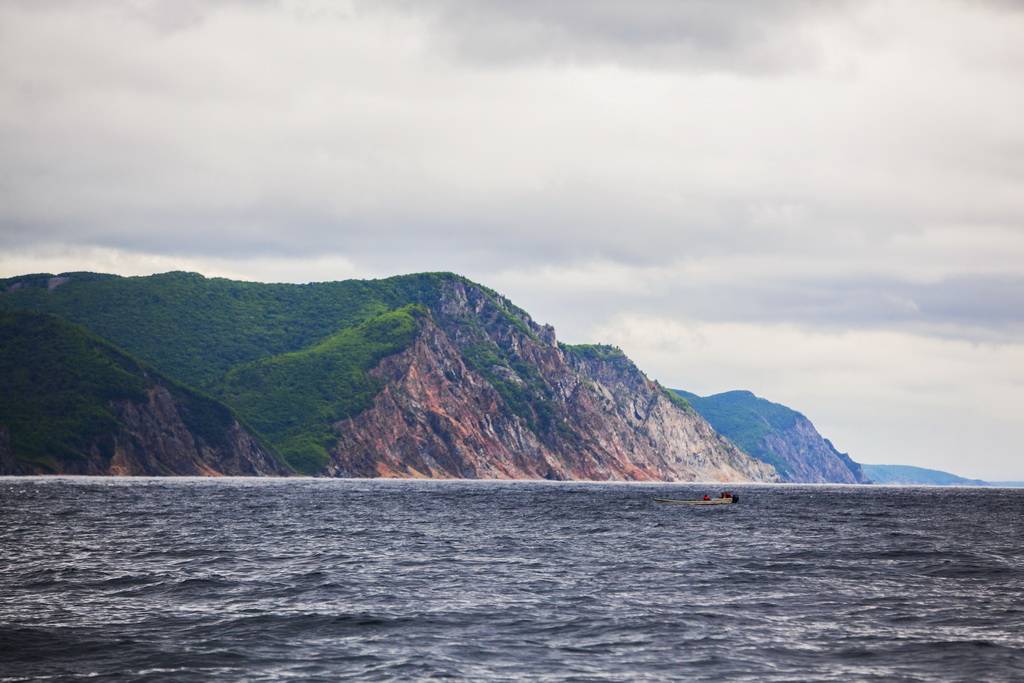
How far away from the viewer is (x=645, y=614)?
48562 millimetres

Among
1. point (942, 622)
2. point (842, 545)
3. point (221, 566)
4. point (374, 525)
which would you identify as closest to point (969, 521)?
point (842, 545)

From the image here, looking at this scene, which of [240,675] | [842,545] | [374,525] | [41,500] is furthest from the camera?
[41,500]

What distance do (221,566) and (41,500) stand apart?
82975 millimetres

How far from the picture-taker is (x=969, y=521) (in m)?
136

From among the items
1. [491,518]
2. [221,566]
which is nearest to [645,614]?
[221,566]

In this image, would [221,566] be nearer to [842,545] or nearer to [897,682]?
[897,682]

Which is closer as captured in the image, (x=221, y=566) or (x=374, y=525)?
(x=221, y=566)

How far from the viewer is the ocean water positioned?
121 feet

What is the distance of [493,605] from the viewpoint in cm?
5028

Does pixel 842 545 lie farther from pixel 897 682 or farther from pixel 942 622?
pixel 897 682

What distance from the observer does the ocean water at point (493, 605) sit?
37.0m

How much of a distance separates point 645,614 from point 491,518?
7371 cm

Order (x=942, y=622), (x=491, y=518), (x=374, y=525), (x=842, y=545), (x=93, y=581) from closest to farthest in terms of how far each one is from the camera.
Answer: (x=942, y=622), (x=93, y=581), (x=842, y=545), (x=374, y=525), (x=491, y=518)

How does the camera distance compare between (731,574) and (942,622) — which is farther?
(731,574)
